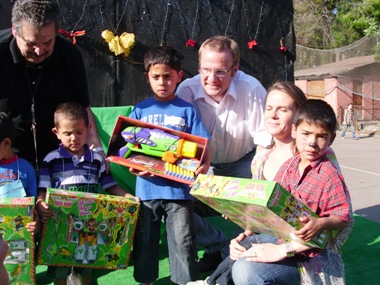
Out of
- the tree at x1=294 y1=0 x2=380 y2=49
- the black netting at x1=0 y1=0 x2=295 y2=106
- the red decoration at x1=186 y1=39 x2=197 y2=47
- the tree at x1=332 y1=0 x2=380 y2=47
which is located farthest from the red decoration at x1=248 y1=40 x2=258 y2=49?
the tree at x1=294 y1=0 x2=380 y2=49

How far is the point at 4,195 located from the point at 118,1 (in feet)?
9.70

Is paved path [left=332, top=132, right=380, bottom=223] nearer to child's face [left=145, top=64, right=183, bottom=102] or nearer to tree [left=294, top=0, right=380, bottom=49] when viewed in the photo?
child's face [left=145, top=64, right=183, bottom=102]

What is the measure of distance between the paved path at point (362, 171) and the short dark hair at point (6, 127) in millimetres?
4089

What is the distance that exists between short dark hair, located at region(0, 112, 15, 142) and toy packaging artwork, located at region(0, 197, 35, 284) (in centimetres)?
45

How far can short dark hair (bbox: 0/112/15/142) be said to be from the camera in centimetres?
270

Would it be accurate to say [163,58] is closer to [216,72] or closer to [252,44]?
[216,72]

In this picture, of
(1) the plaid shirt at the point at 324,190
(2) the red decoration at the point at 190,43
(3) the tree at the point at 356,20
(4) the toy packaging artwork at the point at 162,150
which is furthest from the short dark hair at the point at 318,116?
(3) the tree at the point at 356,20

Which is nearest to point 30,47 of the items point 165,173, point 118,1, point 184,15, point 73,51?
point 73,51

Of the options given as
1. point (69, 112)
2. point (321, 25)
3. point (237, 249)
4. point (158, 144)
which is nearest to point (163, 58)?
point (158, 144)

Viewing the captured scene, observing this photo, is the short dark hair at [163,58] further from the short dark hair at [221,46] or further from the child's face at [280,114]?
the child's face at [280,114]

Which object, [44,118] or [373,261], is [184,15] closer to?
[44,118]

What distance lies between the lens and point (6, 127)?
2715mm

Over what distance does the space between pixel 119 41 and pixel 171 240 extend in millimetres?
2603

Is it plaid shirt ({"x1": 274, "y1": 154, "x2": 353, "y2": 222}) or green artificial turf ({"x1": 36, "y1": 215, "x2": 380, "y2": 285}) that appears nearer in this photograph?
plaid shirt ({"x1": 274, "y1": 154, "x2": 353, "y2": 222})
